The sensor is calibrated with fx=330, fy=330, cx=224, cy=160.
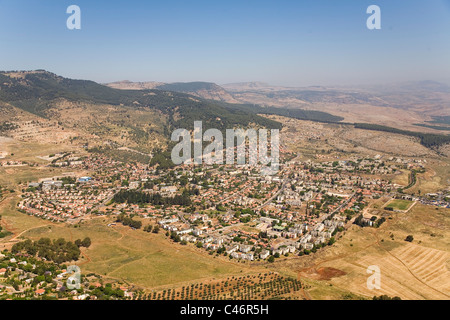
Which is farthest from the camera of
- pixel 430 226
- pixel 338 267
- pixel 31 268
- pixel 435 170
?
pixel 435 170

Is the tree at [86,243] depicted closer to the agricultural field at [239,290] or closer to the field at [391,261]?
the agricultural field at [239,290]

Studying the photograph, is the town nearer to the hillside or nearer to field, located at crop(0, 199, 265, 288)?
field, located at crop(0, 199, 265, 288)

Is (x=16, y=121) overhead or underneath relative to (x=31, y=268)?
overhead

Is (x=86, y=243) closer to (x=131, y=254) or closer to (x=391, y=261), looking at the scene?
(x=131, y=254)

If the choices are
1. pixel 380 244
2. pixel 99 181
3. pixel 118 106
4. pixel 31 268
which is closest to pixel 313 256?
pixel 380 244

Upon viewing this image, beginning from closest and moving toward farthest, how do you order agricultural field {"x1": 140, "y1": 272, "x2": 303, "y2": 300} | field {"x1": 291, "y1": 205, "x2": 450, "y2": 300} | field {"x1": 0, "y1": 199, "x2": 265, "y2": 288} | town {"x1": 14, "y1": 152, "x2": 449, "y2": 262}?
agricultural field {"x1": 140, "y1": 272, "x2": 303, "y2": 300}, field {"x1": 291, "y1": 205, "x2": 450, "y2": 300}, field {"x1": 0, "y1": 199, "x2": 265, "y2": 288}, town {"x1": 14, "y1": 152, "x2": 449, "y2": 262}

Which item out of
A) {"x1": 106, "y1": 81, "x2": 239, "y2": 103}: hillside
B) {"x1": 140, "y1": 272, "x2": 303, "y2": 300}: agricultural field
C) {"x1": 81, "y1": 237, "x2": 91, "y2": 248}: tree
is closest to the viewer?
{"x1": 140, "y1": 272, "x2": 303, "y2": 300}: agricultural field

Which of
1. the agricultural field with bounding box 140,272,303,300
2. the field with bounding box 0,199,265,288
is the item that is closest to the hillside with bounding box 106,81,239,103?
the field with bounding box 0,199,265,288

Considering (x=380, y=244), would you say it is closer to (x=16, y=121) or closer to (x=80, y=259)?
(x=80, y=259)

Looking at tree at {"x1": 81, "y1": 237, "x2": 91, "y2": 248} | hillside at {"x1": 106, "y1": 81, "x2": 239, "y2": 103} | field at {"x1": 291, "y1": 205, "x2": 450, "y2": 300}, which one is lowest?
field at {"x1": 291, "y1": 205, "x2": 450, "y2": 300}

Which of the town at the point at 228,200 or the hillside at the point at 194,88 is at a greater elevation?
the hillside at the point at 194,88

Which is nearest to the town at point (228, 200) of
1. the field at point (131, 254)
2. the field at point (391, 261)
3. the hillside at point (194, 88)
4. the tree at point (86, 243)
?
the field at point (131, 254)
